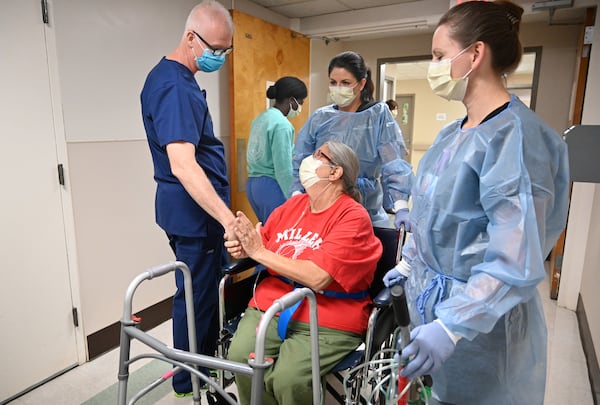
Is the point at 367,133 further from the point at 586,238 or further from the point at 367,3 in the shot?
the point at 586,238

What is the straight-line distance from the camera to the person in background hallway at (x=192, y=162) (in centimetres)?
153

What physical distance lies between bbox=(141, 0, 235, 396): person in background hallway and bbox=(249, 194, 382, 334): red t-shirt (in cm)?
29

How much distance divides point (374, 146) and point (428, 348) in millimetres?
1394

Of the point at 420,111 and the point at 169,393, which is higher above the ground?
the point at 420,111

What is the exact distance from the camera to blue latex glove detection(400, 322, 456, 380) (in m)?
0.87

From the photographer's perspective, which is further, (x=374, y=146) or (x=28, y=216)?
(x=374, y=146)

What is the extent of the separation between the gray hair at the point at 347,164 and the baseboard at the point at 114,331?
5.29 feet

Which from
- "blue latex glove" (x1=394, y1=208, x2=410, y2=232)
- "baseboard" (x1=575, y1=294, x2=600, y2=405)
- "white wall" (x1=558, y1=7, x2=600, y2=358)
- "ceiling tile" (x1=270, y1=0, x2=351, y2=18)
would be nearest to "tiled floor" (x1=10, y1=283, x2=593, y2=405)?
"baseboard" (x1=575, y1=294, x2=600, y2=405)

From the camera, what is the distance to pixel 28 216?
1873 mm

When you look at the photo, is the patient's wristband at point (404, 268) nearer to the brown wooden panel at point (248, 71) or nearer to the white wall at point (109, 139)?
the white wall at point (109, 139)

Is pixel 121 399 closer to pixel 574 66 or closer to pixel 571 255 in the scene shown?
pixel 571 255

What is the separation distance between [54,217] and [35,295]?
0.39 metres

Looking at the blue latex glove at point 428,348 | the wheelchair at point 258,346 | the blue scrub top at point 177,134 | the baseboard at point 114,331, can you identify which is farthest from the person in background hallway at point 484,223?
the baseboard at point 114,331

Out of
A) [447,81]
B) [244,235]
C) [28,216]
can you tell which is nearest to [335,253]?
[244,235]
